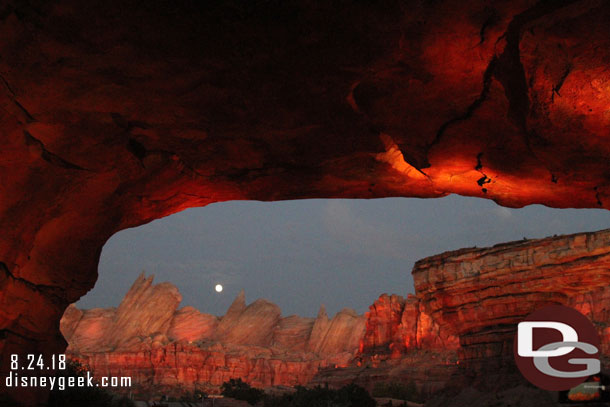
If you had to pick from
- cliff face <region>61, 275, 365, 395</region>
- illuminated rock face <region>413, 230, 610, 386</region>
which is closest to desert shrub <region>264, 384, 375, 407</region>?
illuminated rock face <region>413, 230, 610, 386</region>

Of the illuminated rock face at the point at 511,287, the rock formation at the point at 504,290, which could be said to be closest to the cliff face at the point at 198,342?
the rock formation at the point at 504,290

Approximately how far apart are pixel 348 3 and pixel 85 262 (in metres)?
5.89

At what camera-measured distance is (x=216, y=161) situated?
6.47m

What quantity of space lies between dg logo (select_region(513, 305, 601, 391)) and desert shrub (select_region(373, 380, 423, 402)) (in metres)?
10.0

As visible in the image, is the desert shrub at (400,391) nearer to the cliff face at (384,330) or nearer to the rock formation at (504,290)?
the cliff face at (384,330)

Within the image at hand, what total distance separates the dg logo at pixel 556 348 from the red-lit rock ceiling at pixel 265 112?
33.5ft

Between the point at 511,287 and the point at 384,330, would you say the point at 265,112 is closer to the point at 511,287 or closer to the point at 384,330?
the point at 511,287

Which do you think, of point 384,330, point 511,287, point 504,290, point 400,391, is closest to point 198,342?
point 384,330

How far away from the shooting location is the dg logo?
14.9m

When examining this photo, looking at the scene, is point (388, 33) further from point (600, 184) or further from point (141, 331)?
point (141, 331)

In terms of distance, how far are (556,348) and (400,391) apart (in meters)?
13.5

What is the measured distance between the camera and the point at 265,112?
5227 mm

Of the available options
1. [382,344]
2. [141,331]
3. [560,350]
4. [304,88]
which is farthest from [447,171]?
[141,331]

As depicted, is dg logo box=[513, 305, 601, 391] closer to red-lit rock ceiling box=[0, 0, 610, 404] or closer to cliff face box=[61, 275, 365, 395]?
red-lit rock ceiling box=[0, 0, 610, 404]
